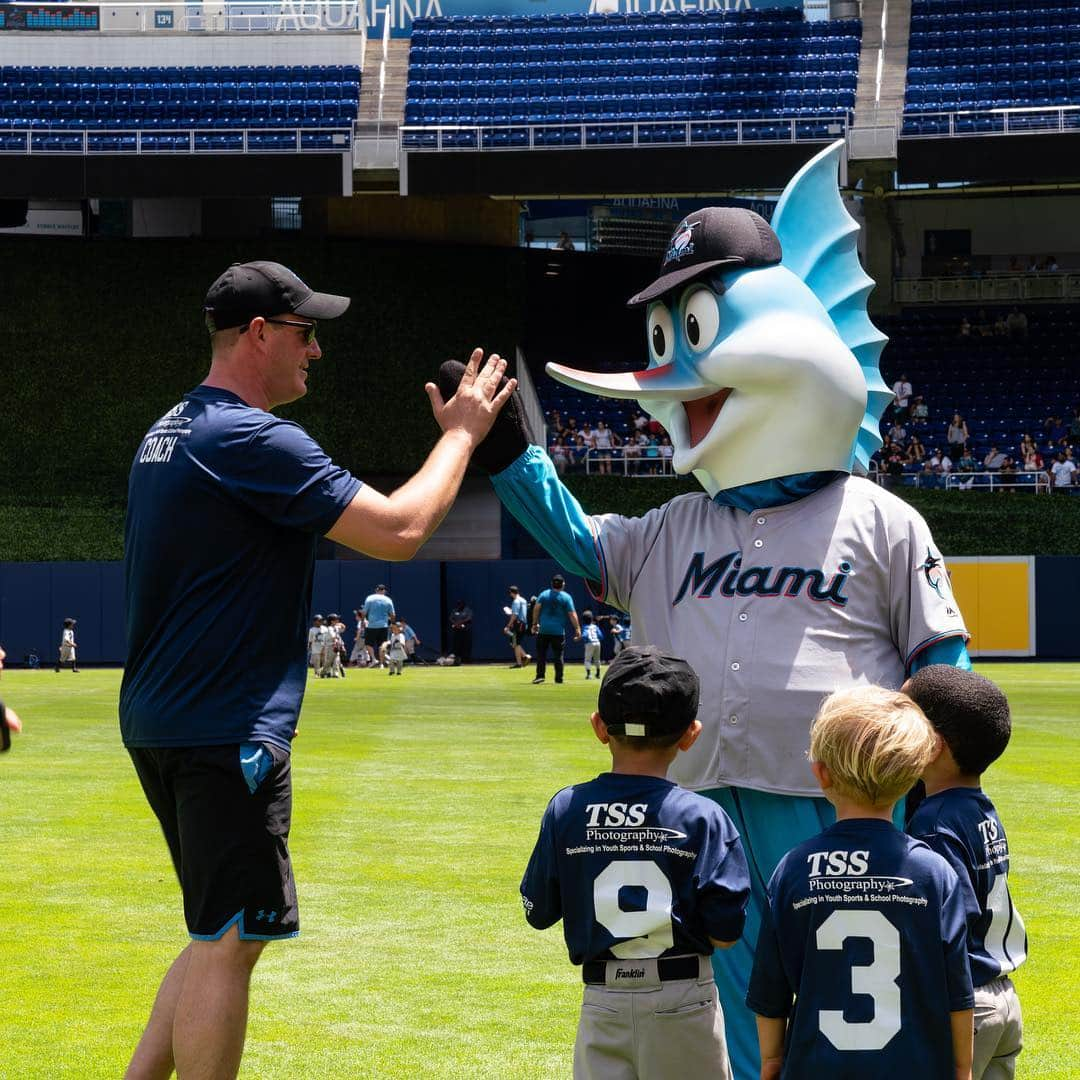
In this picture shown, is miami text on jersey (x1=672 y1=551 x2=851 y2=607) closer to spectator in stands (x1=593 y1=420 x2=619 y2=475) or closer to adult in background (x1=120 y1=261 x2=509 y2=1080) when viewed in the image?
adult in background (x1=120 y1=261 x2=509 y2=1080)

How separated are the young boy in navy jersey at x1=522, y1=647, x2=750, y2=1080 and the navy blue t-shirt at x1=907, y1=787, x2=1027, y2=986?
1.59 ft

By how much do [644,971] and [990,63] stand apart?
37135 millimetres

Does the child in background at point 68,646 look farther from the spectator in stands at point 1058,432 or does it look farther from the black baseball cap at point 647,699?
the black baseball cap at point 647,699

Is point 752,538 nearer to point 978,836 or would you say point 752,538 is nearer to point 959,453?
point 978,836

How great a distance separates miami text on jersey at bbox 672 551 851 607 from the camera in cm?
484

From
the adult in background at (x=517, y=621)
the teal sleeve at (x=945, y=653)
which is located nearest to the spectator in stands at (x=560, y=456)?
the adult in background at (x=517, y=621)

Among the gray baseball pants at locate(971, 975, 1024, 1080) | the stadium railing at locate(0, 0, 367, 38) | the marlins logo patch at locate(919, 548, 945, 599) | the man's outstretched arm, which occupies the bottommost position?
the gray baseball pants at locate(971, 975, 1024, 1080)

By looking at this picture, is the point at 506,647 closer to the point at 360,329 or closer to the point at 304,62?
the point at 360,329

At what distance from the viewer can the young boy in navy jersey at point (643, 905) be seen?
148 inches

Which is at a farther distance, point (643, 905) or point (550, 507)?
point (550, 507)

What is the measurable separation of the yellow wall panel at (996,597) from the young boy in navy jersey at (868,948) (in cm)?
3063

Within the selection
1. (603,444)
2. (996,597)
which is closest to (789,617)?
(996,597)

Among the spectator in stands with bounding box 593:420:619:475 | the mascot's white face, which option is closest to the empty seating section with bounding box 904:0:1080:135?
the spectator in stands with bounding box 593:420:619:475

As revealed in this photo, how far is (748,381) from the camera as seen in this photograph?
5051 mm
